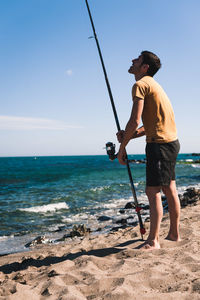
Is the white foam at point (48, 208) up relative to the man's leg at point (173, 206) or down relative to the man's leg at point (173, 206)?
down

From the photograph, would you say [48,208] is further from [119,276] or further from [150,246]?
[119,276]

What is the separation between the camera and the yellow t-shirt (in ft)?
10.7

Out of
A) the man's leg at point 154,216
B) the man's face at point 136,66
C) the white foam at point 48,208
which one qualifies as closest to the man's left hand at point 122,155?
the man's leg at point 154,216

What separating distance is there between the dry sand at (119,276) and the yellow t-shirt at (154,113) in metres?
1.34

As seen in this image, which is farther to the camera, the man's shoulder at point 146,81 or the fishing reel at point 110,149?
the fishing reel at point 110,149

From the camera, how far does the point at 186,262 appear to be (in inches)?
108

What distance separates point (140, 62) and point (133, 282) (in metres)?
2.60

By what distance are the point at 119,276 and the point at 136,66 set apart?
2.52 m

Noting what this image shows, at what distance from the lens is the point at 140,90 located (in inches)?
127

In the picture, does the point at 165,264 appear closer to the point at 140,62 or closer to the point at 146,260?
the point at 146,260

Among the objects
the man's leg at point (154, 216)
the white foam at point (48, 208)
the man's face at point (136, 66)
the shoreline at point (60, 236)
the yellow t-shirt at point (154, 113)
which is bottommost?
the white foam at point (48, 208)

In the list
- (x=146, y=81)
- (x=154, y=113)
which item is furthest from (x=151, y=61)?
(x=154, y=113)

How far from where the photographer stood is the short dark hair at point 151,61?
349cm

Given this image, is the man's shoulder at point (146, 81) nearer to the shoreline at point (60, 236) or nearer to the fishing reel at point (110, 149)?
the fishing reel at point (110, 149)
